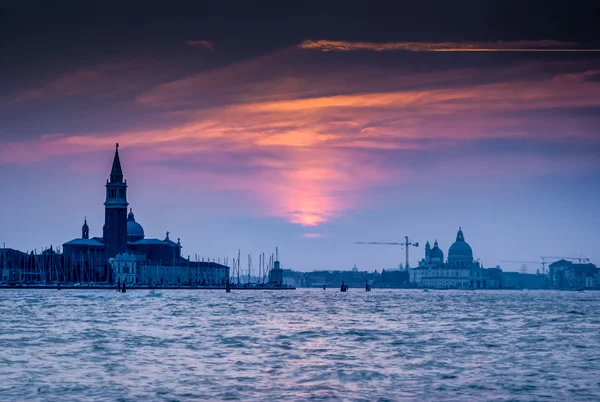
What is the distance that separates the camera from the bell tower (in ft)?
610

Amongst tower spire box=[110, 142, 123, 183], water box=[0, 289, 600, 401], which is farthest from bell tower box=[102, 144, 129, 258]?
water box=[0, 289, 600, 401]

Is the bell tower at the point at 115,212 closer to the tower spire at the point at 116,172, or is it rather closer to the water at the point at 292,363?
the tower spire at the point at 116,172

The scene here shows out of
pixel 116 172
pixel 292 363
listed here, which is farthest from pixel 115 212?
pixel 292 363

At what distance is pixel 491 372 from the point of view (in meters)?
27.5

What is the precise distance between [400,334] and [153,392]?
71.6ft

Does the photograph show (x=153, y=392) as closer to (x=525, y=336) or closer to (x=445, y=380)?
(x=445, y=380)

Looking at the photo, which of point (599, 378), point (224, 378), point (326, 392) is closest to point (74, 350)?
point (224, 378)

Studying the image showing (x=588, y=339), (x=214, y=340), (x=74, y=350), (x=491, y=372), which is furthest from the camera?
(x=588, y=339)

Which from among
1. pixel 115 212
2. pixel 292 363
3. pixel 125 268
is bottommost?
pixel 292 363

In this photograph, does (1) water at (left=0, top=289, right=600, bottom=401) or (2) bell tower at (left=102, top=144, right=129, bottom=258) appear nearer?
(1) water at (left=0, top=289, right=600, bottom=401)

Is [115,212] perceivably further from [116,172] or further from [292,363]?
[292,363]

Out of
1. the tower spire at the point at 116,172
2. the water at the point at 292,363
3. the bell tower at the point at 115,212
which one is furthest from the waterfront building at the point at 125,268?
the water at the point at 292,363

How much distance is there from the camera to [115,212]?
186500 millimetres

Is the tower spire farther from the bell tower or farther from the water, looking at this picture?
the water
